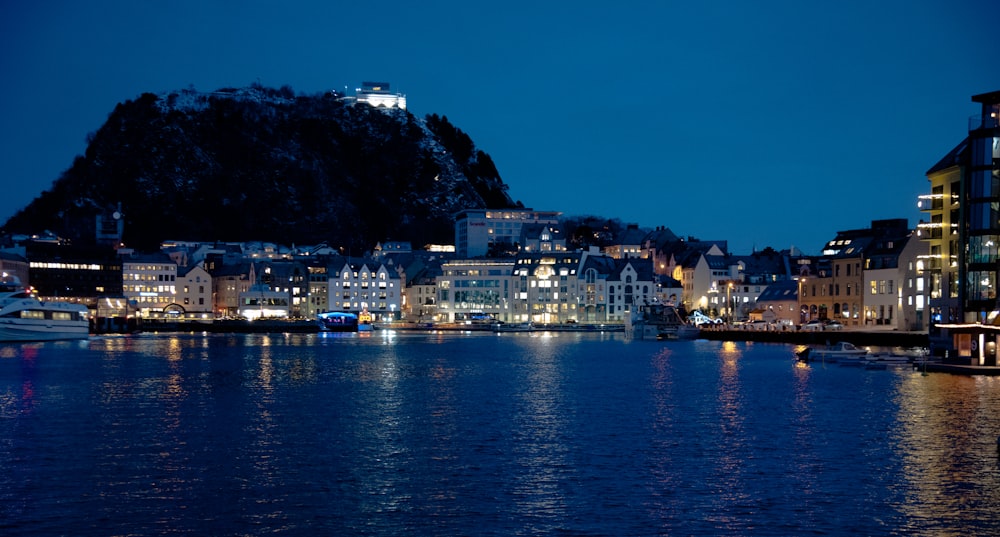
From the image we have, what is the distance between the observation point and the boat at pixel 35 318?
117562 mm

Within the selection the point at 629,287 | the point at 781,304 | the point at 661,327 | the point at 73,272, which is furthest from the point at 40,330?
the point at 629,287

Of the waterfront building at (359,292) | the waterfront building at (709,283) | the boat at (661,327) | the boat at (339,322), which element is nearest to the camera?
the boat at (661,327)

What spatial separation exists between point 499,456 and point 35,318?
333 feet

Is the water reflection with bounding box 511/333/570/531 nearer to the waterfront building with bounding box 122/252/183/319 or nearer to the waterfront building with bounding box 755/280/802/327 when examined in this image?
the waterfront building with bounding box 755/280/802/327

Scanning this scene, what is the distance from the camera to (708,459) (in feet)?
107

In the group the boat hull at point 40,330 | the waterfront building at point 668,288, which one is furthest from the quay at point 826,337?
the boat hull at point 40,330

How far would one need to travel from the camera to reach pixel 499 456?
3334 centimetres

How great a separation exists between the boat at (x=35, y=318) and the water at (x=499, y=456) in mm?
58436

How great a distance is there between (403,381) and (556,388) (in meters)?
9.50

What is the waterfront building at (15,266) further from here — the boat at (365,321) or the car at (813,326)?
the car at (813,326)

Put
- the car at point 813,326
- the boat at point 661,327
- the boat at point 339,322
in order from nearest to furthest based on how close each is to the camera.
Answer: the car at point 813,326 < the boat at point 661,327 < the boat at point 339,322

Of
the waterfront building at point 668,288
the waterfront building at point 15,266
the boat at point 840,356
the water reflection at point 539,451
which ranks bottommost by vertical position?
the water reflection at point 539,451

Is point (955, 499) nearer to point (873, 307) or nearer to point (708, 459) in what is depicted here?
point (708, 459)

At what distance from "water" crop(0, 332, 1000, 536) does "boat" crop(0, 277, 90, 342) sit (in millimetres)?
58436
